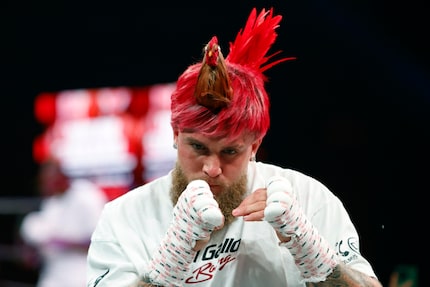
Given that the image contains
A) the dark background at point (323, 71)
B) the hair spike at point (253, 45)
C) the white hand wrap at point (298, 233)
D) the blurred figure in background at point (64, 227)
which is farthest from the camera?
the blurred figure in background at point (64, 227)

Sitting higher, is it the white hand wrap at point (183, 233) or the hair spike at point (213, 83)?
the hair spike at point (213, 83)

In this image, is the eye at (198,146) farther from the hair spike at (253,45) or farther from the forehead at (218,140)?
the hair spike at (253,45)

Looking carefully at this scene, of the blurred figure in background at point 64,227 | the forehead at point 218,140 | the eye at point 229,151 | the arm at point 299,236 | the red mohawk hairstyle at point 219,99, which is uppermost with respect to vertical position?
the red mohawk hairstyle at point 219,99

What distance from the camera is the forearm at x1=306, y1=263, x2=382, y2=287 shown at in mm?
2166

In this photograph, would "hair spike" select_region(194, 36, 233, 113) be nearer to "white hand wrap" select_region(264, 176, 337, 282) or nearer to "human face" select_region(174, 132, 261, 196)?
"human face" select_region(174, 132, 261, 196)

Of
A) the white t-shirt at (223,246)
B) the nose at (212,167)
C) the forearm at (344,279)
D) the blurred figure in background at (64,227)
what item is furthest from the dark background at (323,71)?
the nose at (212,167)

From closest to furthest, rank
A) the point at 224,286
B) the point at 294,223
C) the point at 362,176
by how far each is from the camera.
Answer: the point at 294,223, the point at 224,286, the point at 362,176

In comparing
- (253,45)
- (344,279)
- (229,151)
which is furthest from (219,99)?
(344,279)

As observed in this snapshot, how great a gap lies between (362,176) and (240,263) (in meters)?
3.46

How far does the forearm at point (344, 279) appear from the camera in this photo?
2166 millimetres

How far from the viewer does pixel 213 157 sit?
2.23 meters

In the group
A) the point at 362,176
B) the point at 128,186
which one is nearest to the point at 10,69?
the point at 128,186

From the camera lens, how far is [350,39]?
576 centimetres

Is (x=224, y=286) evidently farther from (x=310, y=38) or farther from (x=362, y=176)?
(x=310, y=38)
